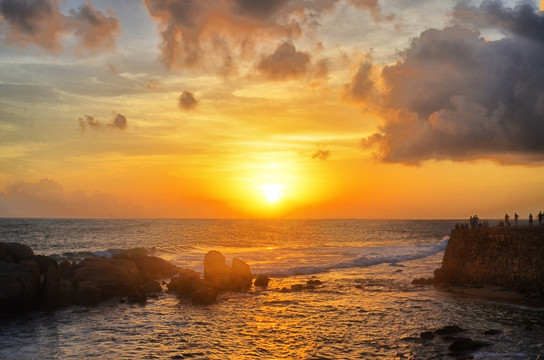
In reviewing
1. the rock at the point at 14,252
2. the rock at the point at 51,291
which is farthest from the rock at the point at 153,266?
the rock at the point at 51,291

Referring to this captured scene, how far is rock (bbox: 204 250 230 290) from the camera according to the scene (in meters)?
41.2

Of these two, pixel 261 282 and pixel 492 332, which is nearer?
pixel 492 332

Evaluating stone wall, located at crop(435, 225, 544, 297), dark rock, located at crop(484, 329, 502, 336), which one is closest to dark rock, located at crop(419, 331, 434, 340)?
dark rock, located at crop(484, 329, 502, 336)

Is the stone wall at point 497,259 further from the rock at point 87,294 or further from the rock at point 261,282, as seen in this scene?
the rock at point 87,294

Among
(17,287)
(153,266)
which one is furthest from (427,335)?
(153,266)

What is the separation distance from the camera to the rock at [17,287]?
29.9 meters

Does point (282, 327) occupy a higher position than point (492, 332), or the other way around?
point (492, 332)

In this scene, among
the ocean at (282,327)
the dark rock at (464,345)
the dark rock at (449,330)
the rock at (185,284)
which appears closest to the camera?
the dark rock at (464,345)

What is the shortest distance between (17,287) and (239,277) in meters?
18.9

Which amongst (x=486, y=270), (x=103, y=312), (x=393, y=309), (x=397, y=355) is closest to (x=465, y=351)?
(x=397, y=355)

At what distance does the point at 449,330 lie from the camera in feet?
80.3

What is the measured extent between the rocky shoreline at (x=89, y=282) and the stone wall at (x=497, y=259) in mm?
18464

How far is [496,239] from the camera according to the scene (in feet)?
125

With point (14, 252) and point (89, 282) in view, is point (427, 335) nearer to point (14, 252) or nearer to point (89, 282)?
point (89, 282)
